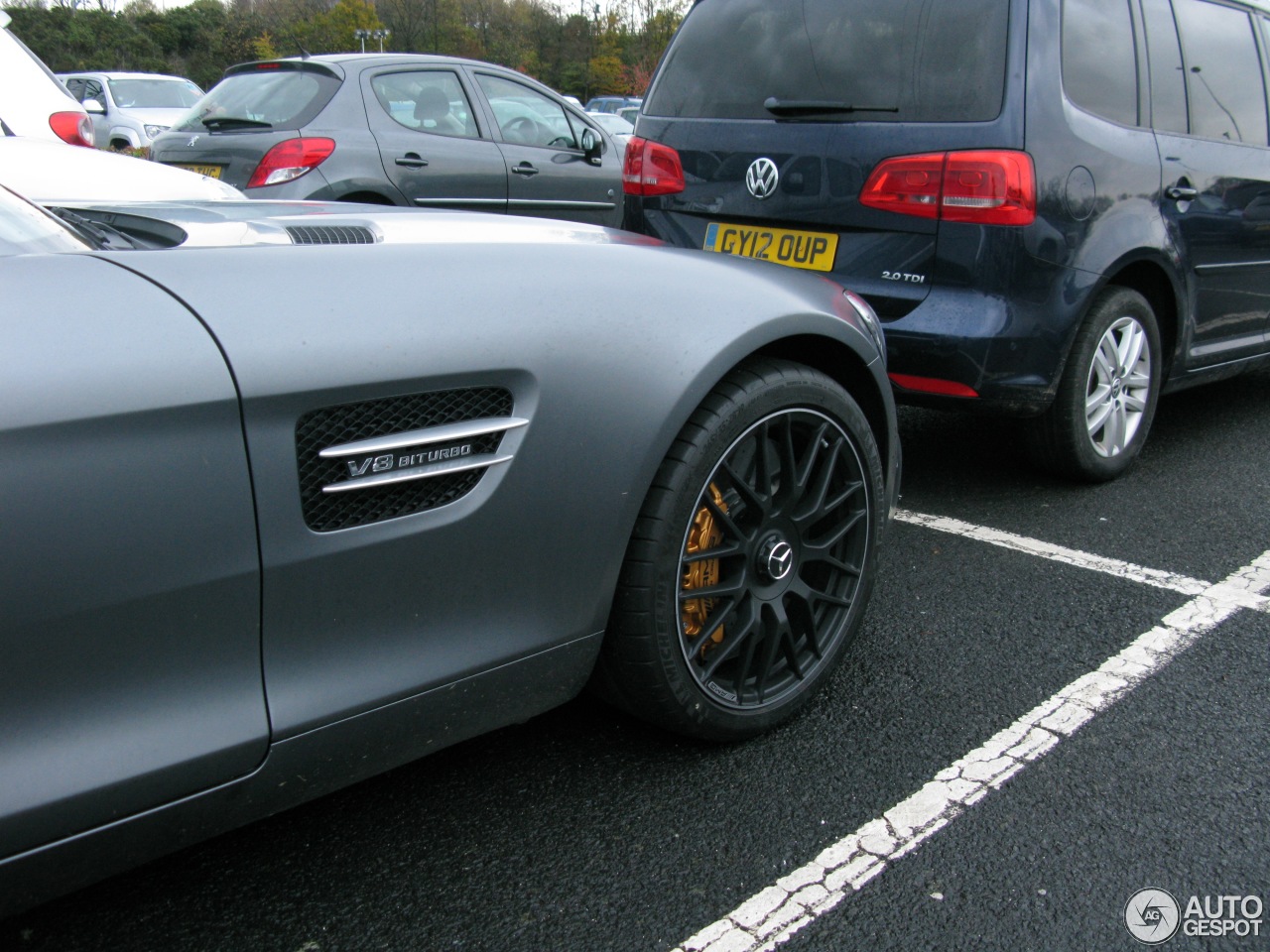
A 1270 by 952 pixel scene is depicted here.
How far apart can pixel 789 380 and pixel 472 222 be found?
71 cm

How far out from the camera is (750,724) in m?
2.29

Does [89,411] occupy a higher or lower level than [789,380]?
higher

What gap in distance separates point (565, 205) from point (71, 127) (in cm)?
299

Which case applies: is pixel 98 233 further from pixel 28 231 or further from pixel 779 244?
pixel 779 244

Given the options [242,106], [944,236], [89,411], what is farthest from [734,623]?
[242,106]

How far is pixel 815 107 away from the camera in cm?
364

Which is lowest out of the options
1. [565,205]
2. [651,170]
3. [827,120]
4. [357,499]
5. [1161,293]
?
[565,205]

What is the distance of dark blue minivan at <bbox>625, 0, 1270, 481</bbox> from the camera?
3396mm

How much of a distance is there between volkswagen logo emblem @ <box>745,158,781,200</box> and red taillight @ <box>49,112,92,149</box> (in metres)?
4.10

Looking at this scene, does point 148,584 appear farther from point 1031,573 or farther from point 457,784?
point 1031,573

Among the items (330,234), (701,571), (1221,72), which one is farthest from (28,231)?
(1221,72)

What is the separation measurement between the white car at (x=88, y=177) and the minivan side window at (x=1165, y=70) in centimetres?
314

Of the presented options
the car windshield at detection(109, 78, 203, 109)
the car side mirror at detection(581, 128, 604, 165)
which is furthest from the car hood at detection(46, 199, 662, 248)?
the car windshield at detection(109, 78, 203, 109)

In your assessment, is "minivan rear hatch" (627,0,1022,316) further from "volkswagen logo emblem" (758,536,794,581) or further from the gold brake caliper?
the gold brake caliper
